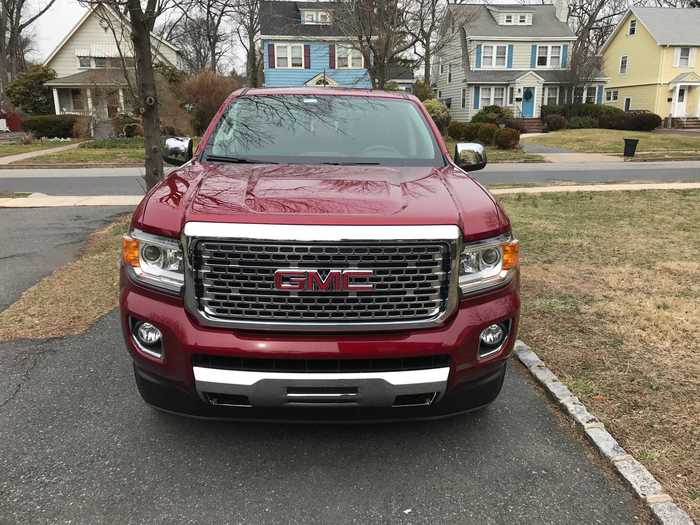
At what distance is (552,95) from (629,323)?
3976 centimetres

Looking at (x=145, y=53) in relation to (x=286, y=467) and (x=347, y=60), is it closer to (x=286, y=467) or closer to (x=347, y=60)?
(x=286, y=467)

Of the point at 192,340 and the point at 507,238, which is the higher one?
the point at 507,238

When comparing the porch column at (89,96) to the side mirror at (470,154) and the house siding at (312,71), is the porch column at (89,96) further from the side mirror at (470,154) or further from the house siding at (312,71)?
the side mirror at (470,154)

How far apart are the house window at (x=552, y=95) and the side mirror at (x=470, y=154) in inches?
1550

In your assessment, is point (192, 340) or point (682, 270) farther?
point (682, 270)

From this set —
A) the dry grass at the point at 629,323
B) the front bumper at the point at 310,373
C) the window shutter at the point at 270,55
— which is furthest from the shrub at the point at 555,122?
the front bumper at the point at 310,373

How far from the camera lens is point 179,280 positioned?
2.70 m

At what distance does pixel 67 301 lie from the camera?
17.6 feet

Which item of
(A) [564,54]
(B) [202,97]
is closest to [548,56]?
(A) [564,54]

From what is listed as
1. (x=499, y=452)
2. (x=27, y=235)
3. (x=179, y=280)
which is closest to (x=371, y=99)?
(x=179, y=280)

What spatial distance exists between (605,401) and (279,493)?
2064 millimetres

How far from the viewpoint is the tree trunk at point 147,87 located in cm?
663

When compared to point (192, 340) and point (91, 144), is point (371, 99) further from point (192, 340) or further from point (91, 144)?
point (91, 144)

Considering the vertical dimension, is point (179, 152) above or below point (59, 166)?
above
